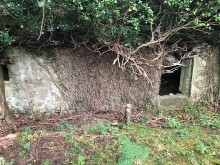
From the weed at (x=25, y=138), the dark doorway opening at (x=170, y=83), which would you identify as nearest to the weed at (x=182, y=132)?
the dark doorway opening at (x=170, y=83)

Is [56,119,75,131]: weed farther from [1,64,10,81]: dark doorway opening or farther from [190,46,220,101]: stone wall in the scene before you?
[190,46,220,101]: stone wall

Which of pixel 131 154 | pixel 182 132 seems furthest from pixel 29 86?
pixel 182 132

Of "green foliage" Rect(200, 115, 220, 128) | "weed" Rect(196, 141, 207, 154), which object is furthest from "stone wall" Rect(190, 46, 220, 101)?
"weed" Rect(196, 141, 207, 154)

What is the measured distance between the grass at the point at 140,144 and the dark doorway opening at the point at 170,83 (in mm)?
2286

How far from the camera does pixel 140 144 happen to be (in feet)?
13.1

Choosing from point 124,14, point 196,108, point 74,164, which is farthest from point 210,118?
point 74,164

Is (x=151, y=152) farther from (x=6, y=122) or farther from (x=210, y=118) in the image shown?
(x=6, y=122)

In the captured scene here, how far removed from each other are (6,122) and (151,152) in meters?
3.39

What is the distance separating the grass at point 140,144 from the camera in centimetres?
352

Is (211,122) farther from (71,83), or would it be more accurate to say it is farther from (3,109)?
(3,109)

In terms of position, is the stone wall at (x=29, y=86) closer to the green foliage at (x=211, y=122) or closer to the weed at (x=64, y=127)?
the weed at (x=64, y=127)

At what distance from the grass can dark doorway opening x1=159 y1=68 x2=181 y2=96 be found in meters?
2.29

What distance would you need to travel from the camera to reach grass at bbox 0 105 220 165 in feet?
11.6

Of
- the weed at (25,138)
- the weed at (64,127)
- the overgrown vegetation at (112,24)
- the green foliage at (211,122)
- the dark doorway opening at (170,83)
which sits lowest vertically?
the weed at (25,138)
